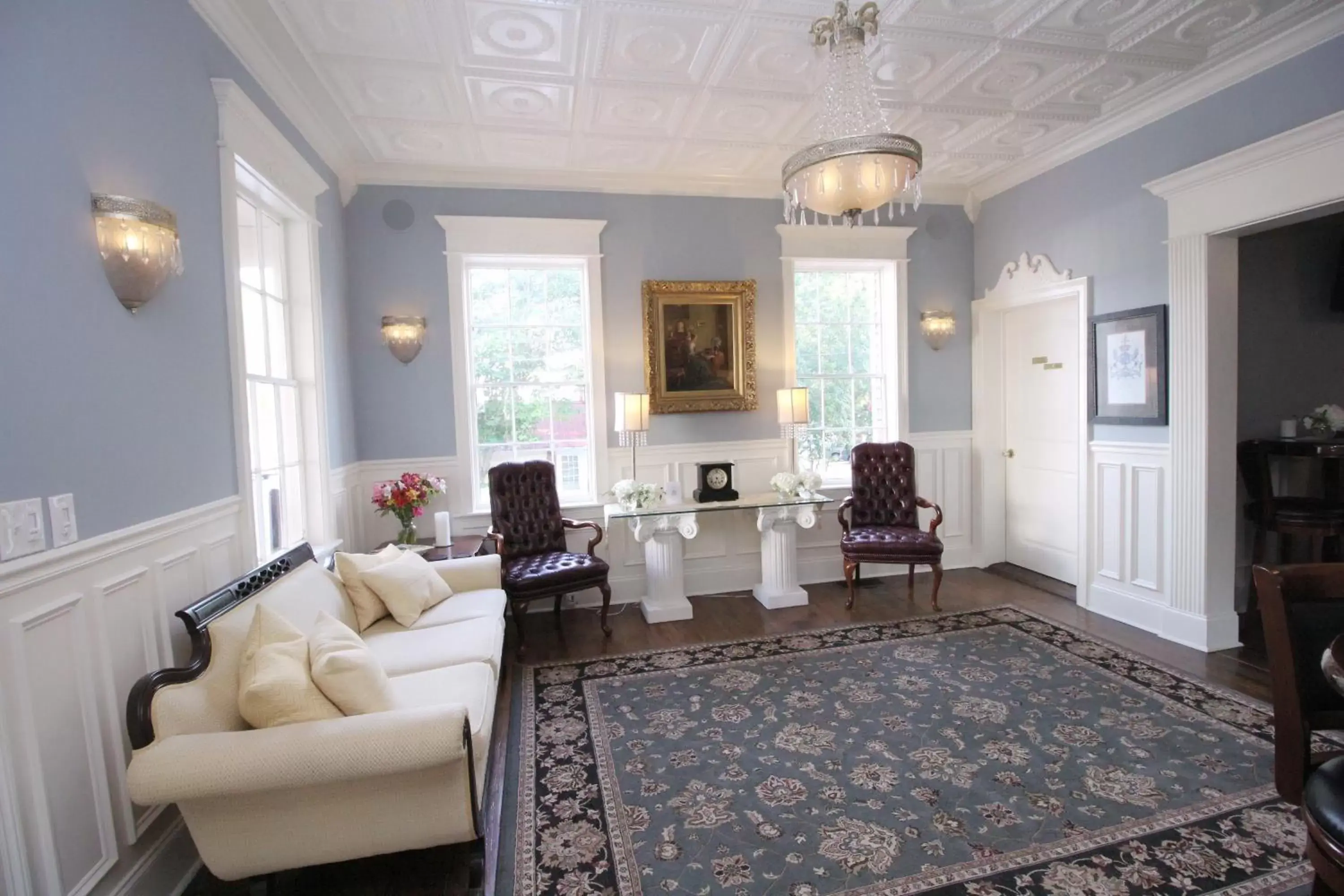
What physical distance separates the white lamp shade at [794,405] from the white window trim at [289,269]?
114 inches

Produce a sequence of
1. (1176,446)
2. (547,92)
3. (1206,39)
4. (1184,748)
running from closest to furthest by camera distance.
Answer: (1184,748) → (1206,39) → (547,92) → (1176,446)

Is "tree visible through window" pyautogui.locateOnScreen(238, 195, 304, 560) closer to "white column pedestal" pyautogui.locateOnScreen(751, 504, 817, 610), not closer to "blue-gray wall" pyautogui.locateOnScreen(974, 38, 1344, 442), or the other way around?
"white column pedestal" pyautogui.locateOnScreen(751, 504, 817, 610)

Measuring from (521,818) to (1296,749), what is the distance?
230cm

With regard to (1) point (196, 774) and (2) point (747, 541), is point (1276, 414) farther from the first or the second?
(1) point (196, 774)

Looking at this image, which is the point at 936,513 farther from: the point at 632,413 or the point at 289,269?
the point at 289,269

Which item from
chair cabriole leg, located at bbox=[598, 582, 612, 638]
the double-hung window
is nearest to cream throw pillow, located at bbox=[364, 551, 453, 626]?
chair cabriole leg, located at bbox=[598, 582, 612, 638]

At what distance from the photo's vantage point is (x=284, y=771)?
5.17 ft

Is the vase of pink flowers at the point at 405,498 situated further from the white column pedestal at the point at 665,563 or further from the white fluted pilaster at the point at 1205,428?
the white fluted pilaster at the point at 1205,428

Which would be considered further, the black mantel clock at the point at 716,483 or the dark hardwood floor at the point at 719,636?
the black mantel clock at the point at 716,483

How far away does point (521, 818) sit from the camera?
2.17 m

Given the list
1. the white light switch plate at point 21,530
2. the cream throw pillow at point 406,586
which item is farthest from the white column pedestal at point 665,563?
the white light switch plate at point 21,530

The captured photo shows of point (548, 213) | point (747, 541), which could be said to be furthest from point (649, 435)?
point (548, 213)

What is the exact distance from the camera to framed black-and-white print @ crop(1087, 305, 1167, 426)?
3615 mm

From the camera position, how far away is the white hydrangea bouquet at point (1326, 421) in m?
3.73
